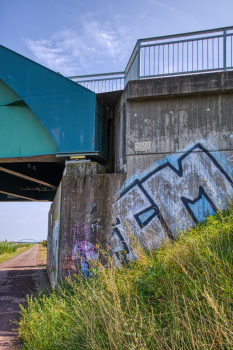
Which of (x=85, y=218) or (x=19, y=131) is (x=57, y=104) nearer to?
(x=19, y=131)

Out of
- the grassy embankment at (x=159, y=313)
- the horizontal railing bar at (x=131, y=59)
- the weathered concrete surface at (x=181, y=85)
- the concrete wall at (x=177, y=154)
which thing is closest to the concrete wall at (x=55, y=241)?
the concrete wall at (x=177, y=154)

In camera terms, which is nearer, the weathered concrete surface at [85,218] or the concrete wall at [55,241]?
the weathered concrete surface at [85,218]

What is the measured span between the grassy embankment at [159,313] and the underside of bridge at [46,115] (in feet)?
15.2

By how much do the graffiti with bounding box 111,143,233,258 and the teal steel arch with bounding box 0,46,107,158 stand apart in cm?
198

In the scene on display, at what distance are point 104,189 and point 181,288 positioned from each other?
3995 millimetres

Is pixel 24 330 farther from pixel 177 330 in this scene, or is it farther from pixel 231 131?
pixel 231 131

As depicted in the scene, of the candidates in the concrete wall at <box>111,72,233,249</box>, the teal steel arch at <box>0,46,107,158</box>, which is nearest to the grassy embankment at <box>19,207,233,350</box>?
the concrete wall at <box>111,72,233,249</box>

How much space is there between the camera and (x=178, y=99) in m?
7.49

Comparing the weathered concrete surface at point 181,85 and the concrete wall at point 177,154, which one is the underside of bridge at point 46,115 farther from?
the concrete wall at point 177,154

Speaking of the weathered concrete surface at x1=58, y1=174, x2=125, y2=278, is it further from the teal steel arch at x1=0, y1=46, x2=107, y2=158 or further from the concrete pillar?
the teal steel arch at x1=0, y1=46, x2=107, y2=158

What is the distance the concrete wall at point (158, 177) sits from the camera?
7000mm

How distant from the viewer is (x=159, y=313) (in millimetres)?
3576

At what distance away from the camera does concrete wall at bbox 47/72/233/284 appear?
23.0ft

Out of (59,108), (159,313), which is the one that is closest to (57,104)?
(59,108)
